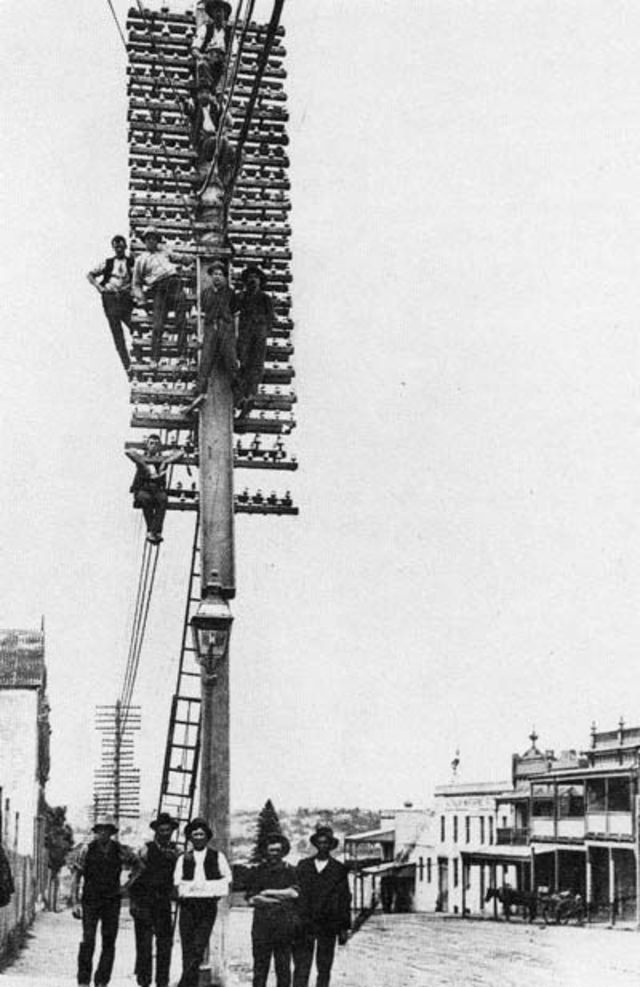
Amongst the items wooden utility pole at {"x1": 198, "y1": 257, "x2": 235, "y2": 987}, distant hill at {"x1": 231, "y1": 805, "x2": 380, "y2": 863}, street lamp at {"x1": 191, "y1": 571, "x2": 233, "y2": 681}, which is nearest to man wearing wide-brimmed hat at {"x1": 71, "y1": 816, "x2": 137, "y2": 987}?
wooden utility pole at {"x1": 198, "y1": 257, "x2": 235, "y2": 987}

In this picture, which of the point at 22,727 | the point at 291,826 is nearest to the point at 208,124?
the point at 22,727

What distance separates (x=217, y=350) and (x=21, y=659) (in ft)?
102

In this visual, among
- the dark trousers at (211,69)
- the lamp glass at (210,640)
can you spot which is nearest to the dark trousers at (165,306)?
the dark trousers at (211,69)

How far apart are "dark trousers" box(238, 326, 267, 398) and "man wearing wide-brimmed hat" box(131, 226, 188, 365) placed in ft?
2.93

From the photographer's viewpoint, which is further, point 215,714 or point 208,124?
point 208,124

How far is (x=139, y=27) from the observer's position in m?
15.9

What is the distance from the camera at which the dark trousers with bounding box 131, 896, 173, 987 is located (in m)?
11.7

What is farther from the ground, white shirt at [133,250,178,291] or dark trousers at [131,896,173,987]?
white shirt at [133,250,178,291]

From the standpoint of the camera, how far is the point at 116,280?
14336mm

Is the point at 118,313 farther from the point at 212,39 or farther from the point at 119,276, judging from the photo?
the point at 212,39

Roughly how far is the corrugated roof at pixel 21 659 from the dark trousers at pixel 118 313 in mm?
27513

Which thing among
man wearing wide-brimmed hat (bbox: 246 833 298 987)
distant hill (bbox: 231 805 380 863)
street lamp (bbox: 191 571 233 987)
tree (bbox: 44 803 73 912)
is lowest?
distant hill (bbox: 231 805 380 863)

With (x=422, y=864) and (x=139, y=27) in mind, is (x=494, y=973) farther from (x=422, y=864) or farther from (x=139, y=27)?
(x=422, y=864)

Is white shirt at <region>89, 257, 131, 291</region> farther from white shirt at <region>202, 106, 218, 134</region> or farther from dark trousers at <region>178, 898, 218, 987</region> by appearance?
dark trousers at <region>178, 898, 218, 987</region>
